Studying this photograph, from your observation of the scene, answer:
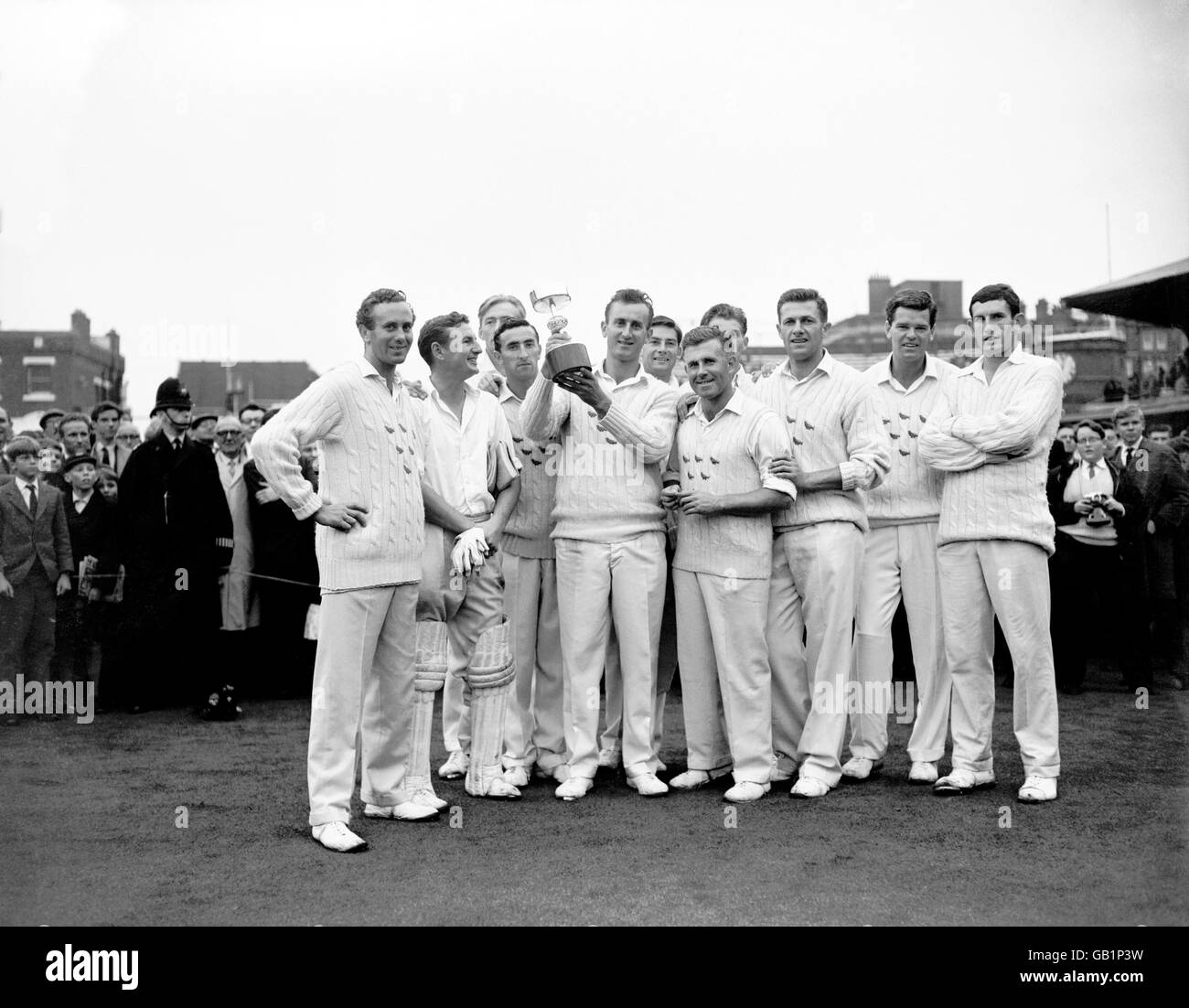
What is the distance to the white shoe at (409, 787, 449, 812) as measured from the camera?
5.08 meters

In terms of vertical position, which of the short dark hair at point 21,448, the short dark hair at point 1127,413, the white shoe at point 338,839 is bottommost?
the white shoe at point 338,839

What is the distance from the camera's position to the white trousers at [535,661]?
577cm

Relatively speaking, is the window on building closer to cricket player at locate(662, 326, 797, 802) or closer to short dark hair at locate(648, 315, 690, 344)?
short dark hair at locate(648, 315, 690, 344)

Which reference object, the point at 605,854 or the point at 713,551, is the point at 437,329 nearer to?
the point at 713,551

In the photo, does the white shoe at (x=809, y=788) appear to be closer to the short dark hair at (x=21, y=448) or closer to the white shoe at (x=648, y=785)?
the white shoe at (x=648, y=785)

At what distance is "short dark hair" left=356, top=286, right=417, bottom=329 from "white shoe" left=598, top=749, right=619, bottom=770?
2.23 meters

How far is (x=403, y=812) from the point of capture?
4980 millimetres

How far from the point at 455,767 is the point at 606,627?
1114 millimetres

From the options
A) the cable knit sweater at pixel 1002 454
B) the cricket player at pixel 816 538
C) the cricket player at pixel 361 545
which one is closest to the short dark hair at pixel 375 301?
the cricket player at pixel 361 545

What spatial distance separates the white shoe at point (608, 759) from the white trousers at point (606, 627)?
0.37m

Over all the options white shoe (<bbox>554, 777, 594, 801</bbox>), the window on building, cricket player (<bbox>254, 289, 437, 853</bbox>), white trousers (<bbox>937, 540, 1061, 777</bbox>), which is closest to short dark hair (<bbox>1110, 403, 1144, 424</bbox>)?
white trousers (<bbox>937, 540, 1061, 777</bbox>)

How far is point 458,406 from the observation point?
18.0 feet

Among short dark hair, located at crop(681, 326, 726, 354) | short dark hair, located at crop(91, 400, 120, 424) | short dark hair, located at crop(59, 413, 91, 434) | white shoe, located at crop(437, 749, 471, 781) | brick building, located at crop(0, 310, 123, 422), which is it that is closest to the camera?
short dark hair, located at crop(681, 326, 726, 354)
